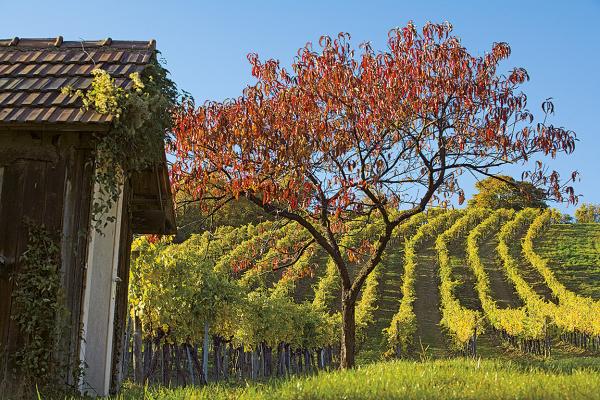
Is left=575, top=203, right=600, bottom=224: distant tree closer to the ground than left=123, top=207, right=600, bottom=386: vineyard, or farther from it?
farther from it

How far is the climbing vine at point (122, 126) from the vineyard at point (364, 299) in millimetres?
6034

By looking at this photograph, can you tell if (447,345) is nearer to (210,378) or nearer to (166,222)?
(210,378)

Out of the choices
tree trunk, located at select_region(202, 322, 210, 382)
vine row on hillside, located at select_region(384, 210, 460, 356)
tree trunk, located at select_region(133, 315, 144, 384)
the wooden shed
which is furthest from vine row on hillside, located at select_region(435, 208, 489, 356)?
the wooden shed

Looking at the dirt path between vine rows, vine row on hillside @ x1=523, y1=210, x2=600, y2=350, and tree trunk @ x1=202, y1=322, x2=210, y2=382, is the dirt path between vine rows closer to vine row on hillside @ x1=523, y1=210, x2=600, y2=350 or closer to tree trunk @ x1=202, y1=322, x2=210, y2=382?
vine row on hillside @ x1=523, y1=210, x2=600, y2=350

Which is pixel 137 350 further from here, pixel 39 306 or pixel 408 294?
pixel 408 294

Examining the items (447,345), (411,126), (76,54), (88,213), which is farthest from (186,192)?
(447,345)

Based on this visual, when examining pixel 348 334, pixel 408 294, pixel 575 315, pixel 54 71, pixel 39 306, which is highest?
pixel 54 71

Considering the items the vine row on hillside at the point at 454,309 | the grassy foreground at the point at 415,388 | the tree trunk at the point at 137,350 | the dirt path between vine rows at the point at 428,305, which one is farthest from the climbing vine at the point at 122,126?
the vine row on hillside at the point at 454,309

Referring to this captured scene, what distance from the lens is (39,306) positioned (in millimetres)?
6797

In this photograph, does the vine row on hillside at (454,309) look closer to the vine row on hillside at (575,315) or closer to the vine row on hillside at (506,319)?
the vine row on hillside at (506,319)

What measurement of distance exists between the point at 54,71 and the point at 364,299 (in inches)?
1199

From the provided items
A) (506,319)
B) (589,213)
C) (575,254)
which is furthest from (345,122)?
(589,213)

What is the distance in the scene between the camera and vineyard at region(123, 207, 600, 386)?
667 inches

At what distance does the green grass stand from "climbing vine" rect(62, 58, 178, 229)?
130 ft
